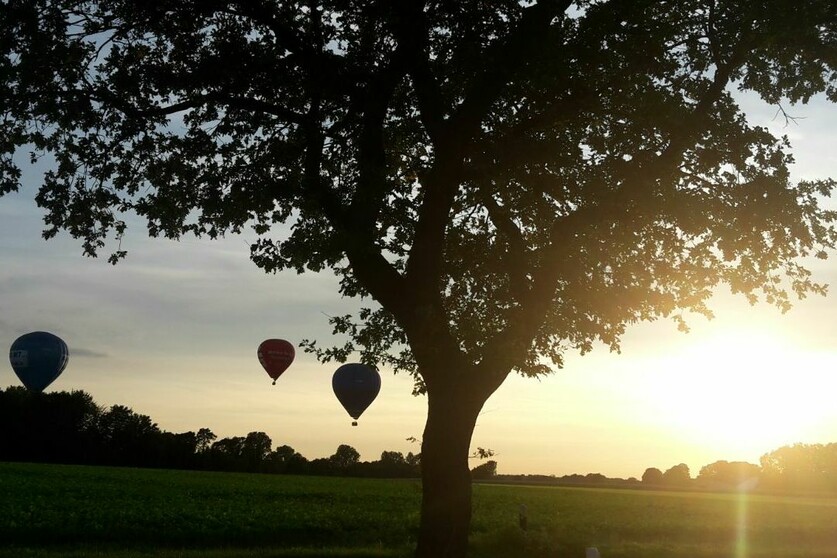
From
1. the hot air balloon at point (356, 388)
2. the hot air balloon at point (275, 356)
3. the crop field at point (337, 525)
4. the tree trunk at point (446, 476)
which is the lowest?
the crop field at point (337, 525)

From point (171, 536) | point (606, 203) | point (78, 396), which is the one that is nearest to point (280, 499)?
point (171, 536)

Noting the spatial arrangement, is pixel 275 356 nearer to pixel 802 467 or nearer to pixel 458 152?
pixel 458 152

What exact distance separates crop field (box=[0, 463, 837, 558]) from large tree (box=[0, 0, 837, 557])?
8124 millimetres

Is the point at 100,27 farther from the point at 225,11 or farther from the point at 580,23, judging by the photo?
the point at 580,23

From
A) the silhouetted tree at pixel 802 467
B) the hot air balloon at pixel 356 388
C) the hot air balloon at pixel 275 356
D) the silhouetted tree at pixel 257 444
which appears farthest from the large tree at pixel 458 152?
the silhouetted tree at pixel 257 444

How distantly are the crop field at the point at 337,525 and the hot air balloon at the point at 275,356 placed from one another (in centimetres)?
603

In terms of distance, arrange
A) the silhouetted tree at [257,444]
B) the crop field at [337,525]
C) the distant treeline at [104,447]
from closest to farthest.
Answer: the crop field at [337,525] → the distant treeline at [104,447] → the silhouetted tree at [257,444]

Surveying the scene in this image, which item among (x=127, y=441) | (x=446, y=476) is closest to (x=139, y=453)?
(x=127, y=441)

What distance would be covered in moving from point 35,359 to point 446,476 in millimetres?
23254

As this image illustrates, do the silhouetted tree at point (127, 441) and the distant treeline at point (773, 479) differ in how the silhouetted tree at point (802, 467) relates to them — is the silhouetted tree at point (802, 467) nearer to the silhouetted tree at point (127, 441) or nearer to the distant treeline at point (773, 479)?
the distant treeline at point (773, 479)

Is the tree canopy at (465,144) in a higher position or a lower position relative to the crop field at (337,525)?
higher

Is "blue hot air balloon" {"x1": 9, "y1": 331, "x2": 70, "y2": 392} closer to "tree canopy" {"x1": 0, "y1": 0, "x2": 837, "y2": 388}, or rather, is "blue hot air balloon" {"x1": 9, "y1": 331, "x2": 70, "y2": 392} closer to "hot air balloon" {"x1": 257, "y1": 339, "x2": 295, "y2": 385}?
"hot air balloon" {"x1": 257, "y1": 339, "x2": 295, "y2": 385}

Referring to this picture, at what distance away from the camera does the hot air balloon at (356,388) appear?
26422mm

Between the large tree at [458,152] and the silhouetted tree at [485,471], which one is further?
the silhouetted tree at [485,471]
